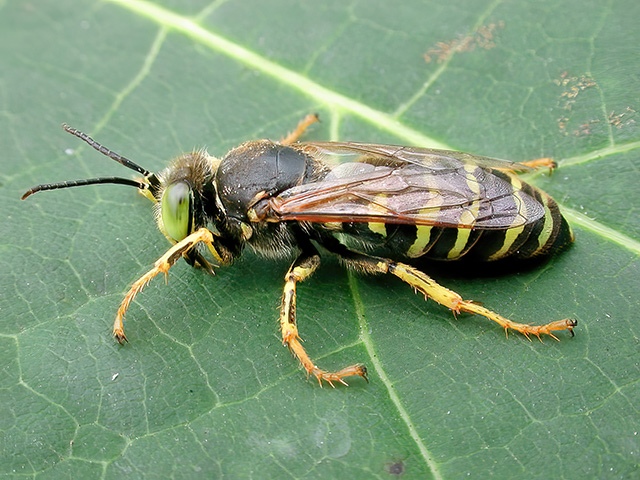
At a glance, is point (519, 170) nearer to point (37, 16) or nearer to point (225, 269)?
point (225, 269)

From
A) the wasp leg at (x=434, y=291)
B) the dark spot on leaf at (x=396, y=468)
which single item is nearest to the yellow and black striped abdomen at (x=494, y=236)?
the wasp leg at (x=434, y=291)

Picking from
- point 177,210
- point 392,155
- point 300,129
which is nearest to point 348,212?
point 392,155

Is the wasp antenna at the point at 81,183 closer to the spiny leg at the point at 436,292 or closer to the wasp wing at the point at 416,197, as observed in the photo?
the wasp wing at the point at 416,197

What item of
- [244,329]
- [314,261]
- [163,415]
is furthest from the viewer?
[314,261]

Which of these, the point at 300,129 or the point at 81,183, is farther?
the point at 300,129

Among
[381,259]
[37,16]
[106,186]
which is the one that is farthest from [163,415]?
[37,16]

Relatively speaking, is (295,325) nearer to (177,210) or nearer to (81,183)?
(177,210)
